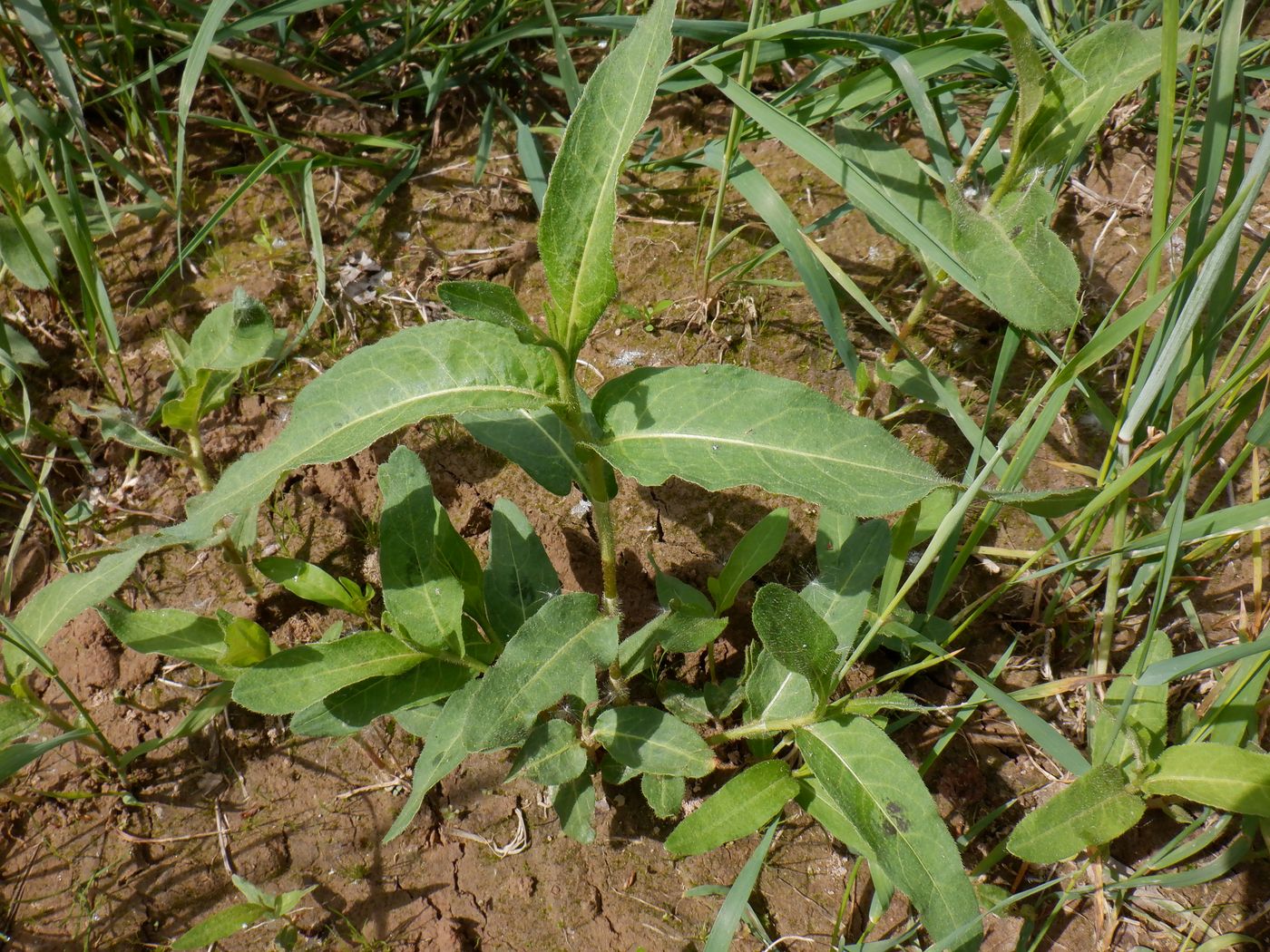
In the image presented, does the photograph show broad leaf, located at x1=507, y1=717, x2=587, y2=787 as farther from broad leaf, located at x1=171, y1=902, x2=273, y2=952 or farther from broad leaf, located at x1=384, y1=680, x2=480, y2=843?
broad leaf, located at x1=171, y1=902, x2=273, y2=952

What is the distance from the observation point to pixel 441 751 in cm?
204

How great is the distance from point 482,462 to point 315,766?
100 cm

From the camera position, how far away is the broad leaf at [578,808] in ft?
7.16

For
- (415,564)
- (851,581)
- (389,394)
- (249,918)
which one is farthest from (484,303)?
(249,918)

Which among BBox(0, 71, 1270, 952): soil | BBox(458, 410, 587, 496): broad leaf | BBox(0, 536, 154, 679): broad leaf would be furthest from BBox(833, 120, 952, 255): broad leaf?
BBox(0, 536, 154, 679): broad leaf

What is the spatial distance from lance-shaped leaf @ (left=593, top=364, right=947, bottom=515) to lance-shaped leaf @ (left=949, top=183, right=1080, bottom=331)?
699mm

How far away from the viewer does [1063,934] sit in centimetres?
221

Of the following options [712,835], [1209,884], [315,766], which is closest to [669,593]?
[712,835]

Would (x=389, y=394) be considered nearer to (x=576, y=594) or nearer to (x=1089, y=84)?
(x=576, y=594)

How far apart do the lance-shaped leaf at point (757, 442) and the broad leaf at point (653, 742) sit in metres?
0.68

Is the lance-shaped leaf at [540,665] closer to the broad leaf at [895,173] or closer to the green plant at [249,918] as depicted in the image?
the green plant at [249,918]

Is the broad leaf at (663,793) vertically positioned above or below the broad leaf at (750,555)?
below

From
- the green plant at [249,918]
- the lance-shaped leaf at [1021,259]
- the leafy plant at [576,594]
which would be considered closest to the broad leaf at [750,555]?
the leafy plant at [576,594]

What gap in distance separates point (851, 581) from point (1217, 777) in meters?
0.85
